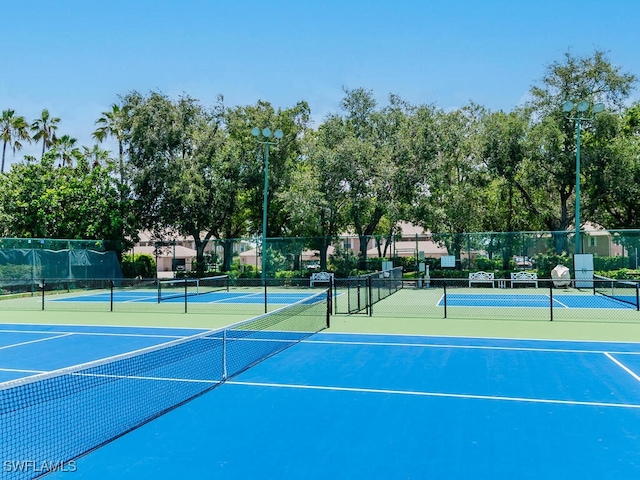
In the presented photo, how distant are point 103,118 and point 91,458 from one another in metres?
45.0

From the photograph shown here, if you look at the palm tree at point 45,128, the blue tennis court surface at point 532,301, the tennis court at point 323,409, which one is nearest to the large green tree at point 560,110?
the blue tennis court surface at point 532,301

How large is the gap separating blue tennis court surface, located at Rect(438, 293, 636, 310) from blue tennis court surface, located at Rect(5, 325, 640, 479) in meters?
8.01

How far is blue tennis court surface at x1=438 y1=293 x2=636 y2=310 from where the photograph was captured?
694 inches

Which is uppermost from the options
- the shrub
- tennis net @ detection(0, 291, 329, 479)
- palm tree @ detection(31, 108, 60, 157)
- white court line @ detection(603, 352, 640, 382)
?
palm tree @ detection(31, 108, 60, 157)

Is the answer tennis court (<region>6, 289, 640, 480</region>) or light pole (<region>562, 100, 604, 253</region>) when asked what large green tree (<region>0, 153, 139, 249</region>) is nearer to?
tennis court (<region>6, 289, 640, 480</region>)

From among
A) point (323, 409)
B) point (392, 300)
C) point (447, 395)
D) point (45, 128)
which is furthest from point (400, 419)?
point (45, 128)

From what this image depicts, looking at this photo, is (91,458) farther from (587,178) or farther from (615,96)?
(615,96)

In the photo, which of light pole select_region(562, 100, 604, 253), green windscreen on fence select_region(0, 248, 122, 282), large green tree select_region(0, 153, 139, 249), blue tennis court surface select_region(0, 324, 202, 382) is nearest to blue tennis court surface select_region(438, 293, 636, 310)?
light pole select_region(562, 100, 604, 253)

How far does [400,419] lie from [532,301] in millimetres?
15137

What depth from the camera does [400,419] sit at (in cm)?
613

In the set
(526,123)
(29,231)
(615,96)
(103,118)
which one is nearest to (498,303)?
(526,123)

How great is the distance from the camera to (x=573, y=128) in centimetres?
2905

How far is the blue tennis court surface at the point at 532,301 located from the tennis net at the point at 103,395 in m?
10.4

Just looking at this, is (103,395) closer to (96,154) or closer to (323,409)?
(323,409)
